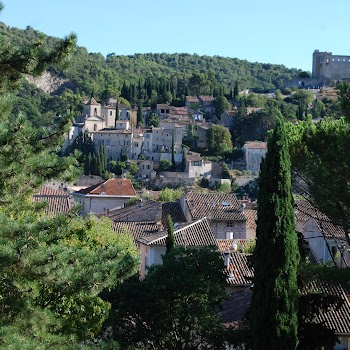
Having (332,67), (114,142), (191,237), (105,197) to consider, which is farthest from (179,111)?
(191,237)

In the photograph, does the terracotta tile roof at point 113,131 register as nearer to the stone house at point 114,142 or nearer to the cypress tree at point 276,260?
the stone house at point 114,142

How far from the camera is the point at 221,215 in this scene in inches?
1663

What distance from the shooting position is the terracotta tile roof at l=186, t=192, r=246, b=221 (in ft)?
138

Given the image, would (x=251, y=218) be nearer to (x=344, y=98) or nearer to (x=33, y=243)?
(x=344, y=98)

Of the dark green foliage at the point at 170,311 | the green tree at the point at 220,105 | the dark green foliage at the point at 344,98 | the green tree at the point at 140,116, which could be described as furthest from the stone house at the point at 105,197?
the green tree at the point at 220,105

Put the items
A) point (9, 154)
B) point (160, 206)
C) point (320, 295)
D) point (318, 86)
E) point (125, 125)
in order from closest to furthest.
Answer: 1. point (9, 154)
2. point (320, 295)
3. point (160, 206)
4. point (125, 125)
5. point (318, 86)

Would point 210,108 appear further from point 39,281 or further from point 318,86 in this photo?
point 39,281

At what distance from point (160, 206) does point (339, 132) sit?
96.5 ft

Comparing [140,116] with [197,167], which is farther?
[140,116]

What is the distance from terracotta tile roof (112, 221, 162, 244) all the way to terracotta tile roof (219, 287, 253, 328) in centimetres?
1536

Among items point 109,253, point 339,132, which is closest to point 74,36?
point 109,253

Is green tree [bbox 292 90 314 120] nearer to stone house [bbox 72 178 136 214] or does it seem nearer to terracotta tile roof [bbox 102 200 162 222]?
stone house [bbox 72 178 136 214]

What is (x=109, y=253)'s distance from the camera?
12.5 meters

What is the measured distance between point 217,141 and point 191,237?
84441mm
